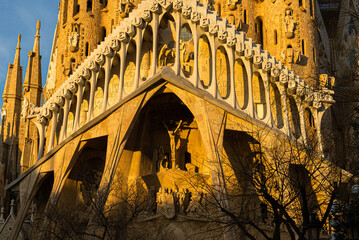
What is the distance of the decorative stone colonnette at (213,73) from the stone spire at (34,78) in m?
8.88

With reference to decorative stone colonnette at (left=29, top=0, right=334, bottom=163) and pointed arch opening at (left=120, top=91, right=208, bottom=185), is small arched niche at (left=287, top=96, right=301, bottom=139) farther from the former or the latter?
pointed arch opening at (left=120, top=91, right=208, bottom=185)

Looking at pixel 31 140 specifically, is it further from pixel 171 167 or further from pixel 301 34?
pixel 301 34

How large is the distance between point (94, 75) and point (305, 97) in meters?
7.85

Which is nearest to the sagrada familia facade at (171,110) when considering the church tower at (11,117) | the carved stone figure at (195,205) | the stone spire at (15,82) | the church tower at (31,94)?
the carved stone figure at (195,205)

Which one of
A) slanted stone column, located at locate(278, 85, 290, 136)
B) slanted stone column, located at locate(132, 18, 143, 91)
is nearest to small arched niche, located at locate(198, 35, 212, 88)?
slanted stone column, located at locate(132, 18, 143, 91)

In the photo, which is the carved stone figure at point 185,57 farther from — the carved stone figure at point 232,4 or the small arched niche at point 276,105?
the small arched niche at point 276,105

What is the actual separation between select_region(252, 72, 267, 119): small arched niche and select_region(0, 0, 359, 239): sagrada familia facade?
0.14 ft

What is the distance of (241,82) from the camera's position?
23391 mm

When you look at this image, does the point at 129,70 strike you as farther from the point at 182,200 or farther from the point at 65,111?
the point at 182,200

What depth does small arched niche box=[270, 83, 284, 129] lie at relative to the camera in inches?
900

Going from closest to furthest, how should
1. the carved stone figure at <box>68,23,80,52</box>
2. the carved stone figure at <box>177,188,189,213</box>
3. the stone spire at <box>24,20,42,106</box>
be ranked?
1. the carved stone figure at <box>177,188,189,213</box>
2. the carved stone figure at <box>68,23,80,52</box>
3. the stone spire at <box>24,20,42,106</box>

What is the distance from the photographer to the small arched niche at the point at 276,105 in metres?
22.9

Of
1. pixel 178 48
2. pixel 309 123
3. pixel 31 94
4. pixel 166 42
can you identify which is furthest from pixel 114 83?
pixel 31 94

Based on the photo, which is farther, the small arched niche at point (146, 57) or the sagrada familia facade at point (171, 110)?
the small arched niche at point (146, 57)
